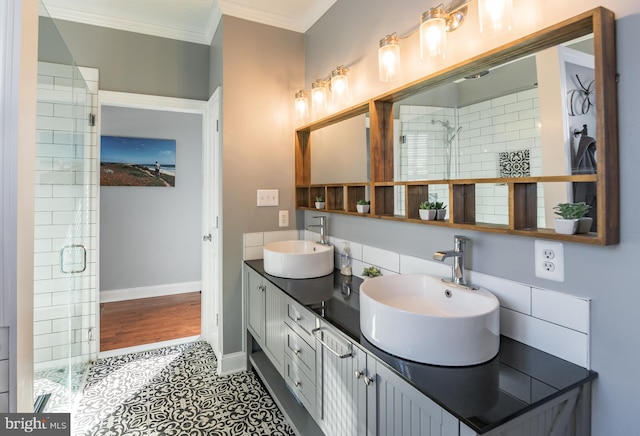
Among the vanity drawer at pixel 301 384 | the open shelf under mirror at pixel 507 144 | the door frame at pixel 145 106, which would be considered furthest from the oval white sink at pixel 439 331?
the door frame at pixel 145 106

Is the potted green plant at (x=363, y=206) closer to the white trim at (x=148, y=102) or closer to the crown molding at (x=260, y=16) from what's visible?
the crown molding at (x=260, y=16)

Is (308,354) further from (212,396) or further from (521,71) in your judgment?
(521,71)

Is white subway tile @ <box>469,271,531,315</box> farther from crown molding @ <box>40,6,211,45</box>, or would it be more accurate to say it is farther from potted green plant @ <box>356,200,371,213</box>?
crown molding @ <box>40,6,211,45</box>

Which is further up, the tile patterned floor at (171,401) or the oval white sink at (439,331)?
the oval white sink at (439,331)

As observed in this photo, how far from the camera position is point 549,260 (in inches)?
41.6

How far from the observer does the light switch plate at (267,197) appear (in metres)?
2.48

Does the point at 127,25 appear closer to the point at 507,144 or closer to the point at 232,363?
the point at 232,363

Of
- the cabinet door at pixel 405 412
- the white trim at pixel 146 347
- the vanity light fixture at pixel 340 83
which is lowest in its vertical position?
the white trim at pixel 146 347

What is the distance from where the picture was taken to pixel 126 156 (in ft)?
13.0

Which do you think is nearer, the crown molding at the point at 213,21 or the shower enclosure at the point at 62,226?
the shower enclosure at the point at 62,226

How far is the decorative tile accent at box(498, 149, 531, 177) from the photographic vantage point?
1142 millimetres

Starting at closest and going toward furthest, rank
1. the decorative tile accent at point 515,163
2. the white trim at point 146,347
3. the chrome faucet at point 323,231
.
Result: the decorative tile accent at point 515,163 → the chrome faucet at point 323,231 → the white trim at point 146,347

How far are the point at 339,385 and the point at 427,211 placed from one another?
77 centimetres

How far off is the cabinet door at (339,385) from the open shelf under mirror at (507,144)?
612mm
